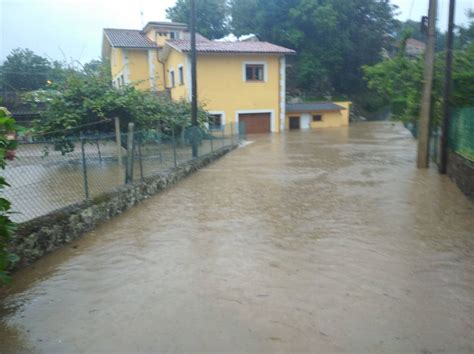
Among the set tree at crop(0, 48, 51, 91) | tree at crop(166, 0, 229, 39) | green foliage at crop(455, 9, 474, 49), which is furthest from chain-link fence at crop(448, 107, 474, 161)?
tree at crop(166, 0, 229, 39)

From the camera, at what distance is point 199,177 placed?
12039mm

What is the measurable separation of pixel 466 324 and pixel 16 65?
4563 cm

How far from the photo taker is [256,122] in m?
31.3

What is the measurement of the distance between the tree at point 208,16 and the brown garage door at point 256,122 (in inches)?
Answer: 876

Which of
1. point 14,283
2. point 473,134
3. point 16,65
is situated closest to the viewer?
point 14,283

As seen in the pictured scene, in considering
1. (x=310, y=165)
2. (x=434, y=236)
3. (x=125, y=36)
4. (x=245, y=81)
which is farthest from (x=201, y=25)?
(x=434, y=236)

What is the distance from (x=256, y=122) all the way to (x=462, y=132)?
71.1 ft

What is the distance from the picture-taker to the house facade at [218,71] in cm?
2892

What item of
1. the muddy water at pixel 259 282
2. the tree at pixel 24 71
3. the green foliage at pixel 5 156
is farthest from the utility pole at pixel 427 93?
the tree at pixel 24 71

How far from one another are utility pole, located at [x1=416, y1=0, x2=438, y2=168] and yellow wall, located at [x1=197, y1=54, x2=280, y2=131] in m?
18.1

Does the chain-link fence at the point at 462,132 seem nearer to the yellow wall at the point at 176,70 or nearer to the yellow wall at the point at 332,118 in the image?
the yellow wall at the point at 176,70

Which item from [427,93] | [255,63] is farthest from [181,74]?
[427,93]

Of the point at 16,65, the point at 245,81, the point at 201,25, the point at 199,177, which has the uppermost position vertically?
the point at 201,25

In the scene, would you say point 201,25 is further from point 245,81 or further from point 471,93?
point 471,93
